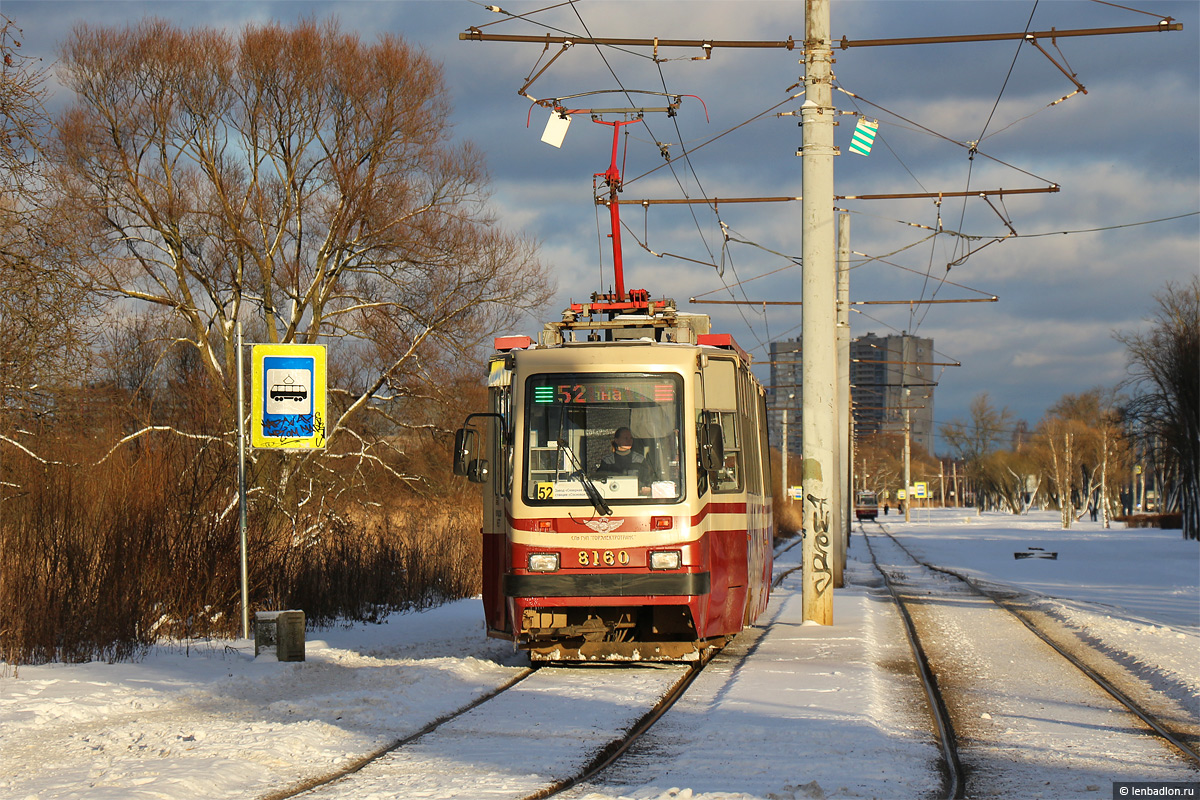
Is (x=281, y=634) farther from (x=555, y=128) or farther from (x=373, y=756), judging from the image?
(x=555, y=128)

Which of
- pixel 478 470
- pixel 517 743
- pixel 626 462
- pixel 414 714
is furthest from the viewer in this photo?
pixel 478 470

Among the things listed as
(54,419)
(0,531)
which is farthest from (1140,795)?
(54,419)

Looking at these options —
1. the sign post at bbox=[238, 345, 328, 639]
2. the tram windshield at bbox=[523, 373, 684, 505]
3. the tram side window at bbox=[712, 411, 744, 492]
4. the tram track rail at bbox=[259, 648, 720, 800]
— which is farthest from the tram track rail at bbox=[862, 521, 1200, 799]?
the sign post at bbox=[238, 345, 328, 639]

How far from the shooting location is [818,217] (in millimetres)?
16359

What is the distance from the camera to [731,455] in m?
12.8

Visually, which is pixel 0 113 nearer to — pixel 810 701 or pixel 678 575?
pixel 678 575

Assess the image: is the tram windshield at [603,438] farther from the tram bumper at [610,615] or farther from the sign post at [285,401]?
→ the sign post at [285,401]

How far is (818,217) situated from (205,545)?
8.66 metres

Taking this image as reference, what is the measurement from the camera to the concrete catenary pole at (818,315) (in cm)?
1612

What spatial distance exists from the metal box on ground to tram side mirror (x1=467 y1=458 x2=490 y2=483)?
2.08 m

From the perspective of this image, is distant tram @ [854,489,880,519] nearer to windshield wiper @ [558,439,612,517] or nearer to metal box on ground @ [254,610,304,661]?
windshield wiper @ [558,439,612,517]

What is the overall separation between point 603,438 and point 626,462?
313mm

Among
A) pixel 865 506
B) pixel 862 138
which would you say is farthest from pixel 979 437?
pixel 862 138

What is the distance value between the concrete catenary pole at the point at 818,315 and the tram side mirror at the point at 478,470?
207 inches
